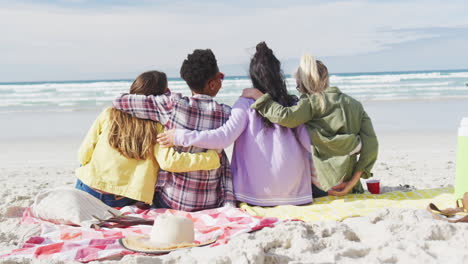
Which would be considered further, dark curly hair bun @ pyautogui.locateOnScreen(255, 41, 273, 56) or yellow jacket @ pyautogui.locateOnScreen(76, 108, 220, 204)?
dark curly hair bun @ pyautogui.locateOnScreen(255, 41, 273, 56)

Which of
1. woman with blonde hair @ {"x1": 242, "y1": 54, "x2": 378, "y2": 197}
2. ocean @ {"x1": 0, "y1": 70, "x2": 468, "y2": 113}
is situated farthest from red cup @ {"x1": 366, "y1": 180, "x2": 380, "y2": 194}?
ocean @ {"x1": 0, "y1": 70, "x2": 468, "y2": 113}

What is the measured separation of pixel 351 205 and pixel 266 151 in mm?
756

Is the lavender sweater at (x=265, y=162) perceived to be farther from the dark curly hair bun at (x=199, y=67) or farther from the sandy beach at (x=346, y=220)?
the sandy beach at (x=346, y=220)

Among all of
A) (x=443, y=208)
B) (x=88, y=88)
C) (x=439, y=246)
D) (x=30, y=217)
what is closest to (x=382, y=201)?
(x=443, y=208)

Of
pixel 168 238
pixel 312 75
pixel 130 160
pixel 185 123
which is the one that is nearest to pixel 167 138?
pixel 185 123

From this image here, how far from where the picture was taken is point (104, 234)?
330 cm

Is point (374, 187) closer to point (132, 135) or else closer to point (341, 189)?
point (341, 189)

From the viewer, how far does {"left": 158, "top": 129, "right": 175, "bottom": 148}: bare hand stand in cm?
378

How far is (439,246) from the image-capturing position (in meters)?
2.81

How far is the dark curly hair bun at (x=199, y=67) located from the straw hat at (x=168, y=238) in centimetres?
127

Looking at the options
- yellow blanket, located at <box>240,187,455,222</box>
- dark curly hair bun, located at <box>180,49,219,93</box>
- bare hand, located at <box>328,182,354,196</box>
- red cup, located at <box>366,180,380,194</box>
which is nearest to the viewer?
yellow blanket, located at <box>240,187,455,222</box>

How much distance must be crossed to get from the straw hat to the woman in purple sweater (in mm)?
1012

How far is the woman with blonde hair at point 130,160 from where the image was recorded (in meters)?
3.81

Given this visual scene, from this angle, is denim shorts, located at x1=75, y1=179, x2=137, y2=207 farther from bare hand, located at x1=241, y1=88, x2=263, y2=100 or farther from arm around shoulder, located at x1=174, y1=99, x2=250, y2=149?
bare hand, located at x1=241, y1=88, x2=263, y2=100
